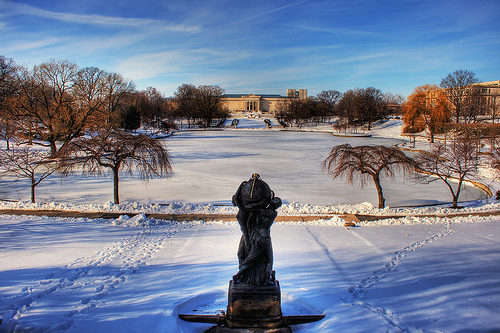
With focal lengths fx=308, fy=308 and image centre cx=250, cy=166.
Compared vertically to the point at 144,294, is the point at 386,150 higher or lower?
higher

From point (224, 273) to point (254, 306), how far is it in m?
2.64

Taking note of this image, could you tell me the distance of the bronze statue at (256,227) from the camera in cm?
489

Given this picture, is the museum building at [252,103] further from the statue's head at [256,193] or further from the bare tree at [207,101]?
the statue's head at [256,193]

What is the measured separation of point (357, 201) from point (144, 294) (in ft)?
47.6

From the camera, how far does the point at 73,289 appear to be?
22.0 feet

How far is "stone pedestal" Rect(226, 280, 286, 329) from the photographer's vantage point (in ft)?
16.9

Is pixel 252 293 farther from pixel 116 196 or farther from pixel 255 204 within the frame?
pixel 116 196

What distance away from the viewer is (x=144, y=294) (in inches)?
258

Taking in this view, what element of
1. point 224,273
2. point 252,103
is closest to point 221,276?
point 224,273

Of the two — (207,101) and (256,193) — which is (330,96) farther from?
(256,193)

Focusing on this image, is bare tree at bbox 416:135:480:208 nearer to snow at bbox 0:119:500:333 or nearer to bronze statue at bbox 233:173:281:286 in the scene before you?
snow at bbox 0:119:500:333

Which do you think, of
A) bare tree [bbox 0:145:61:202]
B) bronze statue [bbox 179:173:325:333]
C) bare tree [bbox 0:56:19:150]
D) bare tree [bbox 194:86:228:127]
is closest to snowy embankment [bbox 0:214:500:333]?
bronze statue [bbox 179:173:325:333]

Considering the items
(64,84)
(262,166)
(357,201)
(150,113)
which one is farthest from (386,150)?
(150,113)

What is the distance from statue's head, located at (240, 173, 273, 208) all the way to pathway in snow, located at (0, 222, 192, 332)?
3887 mm
